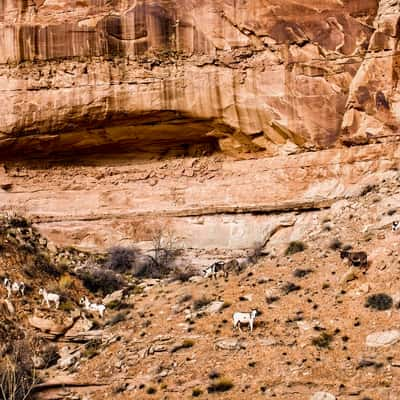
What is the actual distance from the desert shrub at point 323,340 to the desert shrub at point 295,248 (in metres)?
5.88

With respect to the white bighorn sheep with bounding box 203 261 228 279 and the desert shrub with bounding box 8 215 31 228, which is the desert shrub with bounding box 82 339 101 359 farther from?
the desert shrub with bounding box 8 215 31 228

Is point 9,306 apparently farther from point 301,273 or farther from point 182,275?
point 301,273

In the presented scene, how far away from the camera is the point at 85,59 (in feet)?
97.1

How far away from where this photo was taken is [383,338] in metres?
16.8

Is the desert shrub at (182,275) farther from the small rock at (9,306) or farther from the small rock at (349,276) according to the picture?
the small rock at (349,276)

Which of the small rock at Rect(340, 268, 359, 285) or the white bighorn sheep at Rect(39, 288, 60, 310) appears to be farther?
the white bighorn sheep at Rect(39, 288, 60, 310)

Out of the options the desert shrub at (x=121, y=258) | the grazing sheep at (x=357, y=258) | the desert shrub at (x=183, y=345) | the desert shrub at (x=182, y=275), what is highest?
the grazing sheep at (x=357, y=258)

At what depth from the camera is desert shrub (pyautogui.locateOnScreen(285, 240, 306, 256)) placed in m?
23.5

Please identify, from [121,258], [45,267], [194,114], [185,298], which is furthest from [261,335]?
[194,114]

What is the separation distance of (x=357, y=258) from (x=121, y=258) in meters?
10.4

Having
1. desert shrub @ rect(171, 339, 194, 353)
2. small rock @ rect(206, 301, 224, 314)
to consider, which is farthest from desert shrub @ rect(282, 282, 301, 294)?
desert shrub @ rect(171, 339, 194, 353)

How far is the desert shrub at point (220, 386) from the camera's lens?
659 inches

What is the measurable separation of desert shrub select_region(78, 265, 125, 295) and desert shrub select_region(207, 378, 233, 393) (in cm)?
862

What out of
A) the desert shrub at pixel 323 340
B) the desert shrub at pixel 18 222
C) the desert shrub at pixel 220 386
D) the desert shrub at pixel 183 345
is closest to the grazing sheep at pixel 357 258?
the desert shrub at pixel 323 340
